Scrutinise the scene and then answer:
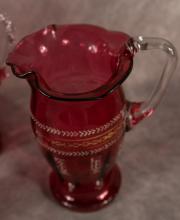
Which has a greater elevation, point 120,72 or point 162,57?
point 120,72

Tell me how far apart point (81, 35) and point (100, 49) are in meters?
0.03

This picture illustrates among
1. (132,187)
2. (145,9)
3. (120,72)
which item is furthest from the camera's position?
(145,9)

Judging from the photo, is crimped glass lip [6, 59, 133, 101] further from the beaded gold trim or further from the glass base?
the glass base

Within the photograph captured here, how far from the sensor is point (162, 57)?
2.66ft

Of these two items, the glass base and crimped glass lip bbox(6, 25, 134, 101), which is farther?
the glass base

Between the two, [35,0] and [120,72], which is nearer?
[120,72]

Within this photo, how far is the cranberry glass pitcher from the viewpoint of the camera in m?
0.53

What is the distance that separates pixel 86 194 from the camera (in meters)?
0.63

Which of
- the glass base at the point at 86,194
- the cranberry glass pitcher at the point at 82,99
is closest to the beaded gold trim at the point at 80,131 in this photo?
the cranberry glass pitcher at the point at 82,99

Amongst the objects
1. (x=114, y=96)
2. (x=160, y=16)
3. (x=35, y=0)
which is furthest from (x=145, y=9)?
(x=114, y=96)

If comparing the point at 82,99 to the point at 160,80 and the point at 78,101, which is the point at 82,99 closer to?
the point at 78,101

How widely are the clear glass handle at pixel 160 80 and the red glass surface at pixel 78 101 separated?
0.01m

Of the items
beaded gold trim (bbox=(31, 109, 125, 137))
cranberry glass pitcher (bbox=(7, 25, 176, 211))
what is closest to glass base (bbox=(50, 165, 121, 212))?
cranberry glass pitcher (bbox=(7, 25, 176, 211))

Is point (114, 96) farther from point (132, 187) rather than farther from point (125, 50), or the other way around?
point (132, 187)
